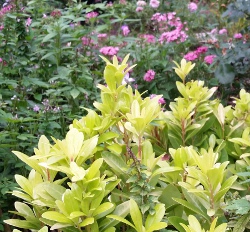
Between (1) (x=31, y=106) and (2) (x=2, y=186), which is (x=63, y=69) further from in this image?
(2) (x=2, y=186)

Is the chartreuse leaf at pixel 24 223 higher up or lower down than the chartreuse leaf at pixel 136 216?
lower down

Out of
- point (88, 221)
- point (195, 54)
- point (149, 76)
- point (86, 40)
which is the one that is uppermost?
point (88, 221)

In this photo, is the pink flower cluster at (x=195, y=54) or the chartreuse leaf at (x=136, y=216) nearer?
the chartreuse leaf at (x=136, y=216)

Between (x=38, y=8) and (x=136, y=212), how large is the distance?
3.12 meters

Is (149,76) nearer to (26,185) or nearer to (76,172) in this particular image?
(26,185)

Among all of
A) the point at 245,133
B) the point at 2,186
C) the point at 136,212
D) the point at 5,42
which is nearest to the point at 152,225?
the point at 136,212

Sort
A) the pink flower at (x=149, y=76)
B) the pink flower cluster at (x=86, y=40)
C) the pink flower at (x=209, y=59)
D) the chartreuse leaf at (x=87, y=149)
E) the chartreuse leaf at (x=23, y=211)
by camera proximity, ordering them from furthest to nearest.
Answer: the pink flower at (x=209, y=59), the pink flower at (x=149, y=76), the pink flower cluster at (x=86, y=40), the chartreuse leaf at (x=23, y=211), the chartreuse leaf at (x=87, y=149)

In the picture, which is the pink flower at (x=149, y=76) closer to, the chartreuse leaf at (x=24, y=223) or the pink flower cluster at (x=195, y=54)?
the pink flower cluster at (x=195, y=54)

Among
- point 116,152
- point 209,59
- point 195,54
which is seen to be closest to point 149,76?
point 195,54

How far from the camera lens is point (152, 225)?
1.01 meters

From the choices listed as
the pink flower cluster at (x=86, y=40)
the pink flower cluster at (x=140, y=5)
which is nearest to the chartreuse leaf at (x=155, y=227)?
the pink flower cluster at (x=86, y=40)

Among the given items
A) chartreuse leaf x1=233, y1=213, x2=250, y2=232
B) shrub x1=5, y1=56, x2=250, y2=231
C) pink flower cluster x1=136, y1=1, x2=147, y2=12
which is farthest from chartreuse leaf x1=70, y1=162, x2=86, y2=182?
pink flower cluster x1=136, y1=1, x2=147, y2=12

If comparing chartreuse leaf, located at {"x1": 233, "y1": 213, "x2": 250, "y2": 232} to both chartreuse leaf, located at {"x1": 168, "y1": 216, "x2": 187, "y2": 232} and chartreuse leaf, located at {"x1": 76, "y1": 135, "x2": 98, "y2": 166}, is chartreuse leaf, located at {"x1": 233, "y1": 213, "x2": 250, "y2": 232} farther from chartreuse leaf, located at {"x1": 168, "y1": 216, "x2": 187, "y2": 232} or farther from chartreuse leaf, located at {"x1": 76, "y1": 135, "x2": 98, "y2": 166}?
chartreuse leaf, located at {"x1": 76, "y1": 135, "x2": 98, "y2": 166}

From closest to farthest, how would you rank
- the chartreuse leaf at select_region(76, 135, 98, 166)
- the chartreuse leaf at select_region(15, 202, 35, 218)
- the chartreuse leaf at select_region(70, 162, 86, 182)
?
the chartreuse leaf at select_region(70, 162, 86, 182) → the chartreuse leaf at select_region(76, 135, 98, 166) → the chartreuse leaf at select_region(15, 202, 35, 218)
